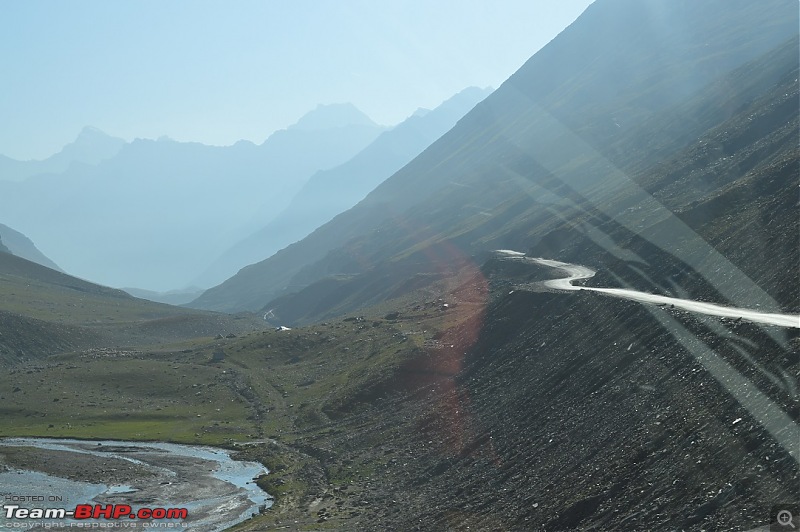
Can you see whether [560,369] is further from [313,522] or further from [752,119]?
[752,119]

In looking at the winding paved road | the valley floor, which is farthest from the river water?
the winding paved road

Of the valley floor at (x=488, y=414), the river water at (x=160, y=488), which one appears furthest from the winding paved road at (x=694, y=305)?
the river water at (x=160, y=488)

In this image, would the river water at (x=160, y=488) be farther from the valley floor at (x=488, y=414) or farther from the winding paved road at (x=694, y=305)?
the winding paved road at (x=694, y=305)

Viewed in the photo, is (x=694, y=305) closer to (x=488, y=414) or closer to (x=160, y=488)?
(x=488, y=414)

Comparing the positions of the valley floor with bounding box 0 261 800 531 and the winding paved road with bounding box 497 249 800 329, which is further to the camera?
the winding paved road with bounding box 497 249 800 329

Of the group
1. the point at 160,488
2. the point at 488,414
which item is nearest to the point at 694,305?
the point at 488,414

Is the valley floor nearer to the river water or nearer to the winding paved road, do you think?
the winding paved road

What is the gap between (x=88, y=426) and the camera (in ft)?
366

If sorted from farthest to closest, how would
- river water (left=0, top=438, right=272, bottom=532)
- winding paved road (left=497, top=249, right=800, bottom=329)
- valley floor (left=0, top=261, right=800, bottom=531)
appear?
river water (left=0, top=438, right=272, bottom=532) → winding paved road (left=497, top=249, right=800, bottom=329) → valley floor (left=0, top=261, right=800, bottom=531)

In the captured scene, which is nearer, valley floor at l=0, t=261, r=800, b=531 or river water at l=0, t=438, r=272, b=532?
valley floor at l=0, t=261, r=800, b=531

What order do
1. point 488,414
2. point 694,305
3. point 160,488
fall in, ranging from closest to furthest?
point 694,305 < point 488,414 < point 160,488

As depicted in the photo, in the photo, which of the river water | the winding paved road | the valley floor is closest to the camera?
the valley floor

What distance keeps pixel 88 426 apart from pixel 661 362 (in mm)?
82161

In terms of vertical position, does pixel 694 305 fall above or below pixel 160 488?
below
